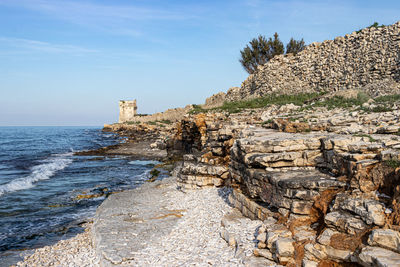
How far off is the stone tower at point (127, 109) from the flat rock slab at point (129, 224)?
72.7 meters

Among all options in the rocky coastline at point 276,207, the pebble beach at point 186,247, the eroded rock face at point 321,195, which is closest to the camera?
the eroded rock face at point 321,195

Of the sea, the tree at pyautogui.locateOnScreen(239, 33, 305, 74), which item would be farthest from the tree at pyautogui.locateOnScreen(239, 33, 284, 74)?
the sea

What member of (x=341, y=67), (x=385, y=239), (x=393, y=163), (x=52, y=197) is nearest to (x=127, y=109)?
(x=341, y=67)

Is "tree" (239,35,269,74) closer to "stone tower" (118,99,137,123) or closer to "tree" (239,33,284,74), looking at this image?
"tree" (239,33,284,74)

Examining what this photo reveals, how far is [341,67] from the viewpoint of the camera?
30734mm

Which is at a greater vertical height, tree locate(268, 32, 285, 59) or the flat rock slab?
tree locate(268, 32, 285, 59)

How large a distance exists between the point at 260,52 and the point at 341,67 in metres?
21.6

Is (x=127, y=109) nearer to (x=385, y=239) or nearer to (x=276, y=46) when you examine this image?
(x=276, y=46)

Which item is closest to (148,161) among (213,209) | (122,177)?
(122,177)

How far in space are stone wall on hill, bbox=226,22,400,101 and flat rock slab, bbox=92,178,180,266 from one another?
19.4 m

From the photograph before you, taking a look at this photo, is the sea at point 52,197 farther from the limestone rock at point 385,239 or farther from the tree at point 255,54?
the tree at point 255,54

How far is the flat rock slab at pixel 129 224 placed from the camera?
28.9 feet

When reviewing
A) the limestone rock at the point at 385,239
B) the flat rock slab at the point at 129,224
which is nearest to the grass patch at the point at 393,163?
the limestone rock at the point at 385,239

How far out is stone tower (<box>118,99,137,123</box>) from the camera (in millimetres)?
85625
